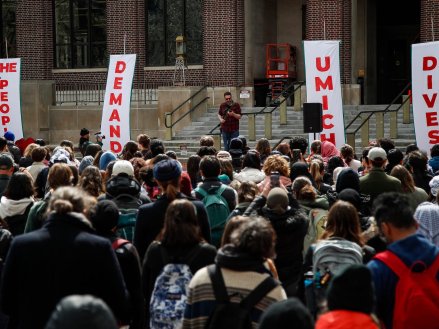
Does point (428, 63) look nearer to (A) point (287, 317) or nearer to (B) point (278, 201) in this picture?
(B) point (278, 201)

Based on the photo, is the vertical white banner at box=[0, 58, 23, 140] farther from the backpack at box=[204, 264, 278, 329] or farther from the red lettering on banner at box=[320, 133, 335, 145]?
the backpack at box=[204, 264, 278, 329]

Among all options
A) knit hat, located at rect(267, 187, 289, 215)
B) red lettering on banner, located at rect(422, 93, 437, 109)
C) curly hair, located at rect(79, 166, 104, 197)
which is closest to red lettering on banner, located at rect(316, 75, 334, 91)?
red lettering on banner, located at rect(422, 93, 437, 109)

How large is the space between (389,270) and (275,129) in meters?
25.1

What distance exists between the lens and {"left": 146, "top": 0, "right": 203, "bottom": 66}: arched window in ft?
122

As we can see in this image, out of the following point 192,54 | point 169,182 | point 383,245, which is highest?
point 192,54

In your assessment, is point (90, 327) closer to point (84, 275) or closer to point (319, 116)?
point (84, 275)

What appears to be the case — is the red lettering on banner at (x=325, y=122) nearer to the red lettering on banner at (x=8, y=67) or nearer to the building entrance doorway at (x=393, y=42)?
the red lettering on banner at (x=8, y=67)

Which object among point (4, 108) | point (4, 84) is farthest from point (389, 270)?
A: point (4, 84)

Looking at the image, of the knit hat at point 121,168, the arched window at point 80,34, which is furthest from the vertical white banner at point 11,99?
the knit hat at point 121,168

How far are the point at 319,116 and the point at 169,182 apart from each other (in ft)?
40.0

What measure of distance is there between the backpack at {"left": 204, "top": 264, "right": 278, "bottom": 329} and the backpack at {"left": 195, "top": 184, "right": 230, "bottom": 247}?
357 cm

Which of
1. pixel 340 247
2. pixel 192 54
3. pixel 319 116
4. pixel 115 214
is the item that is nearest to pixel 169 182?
pixel 115 214

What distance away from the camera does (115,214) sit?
7.72 metres

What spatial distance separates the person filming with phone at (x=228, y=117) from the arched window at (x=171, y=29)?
10.5 m
